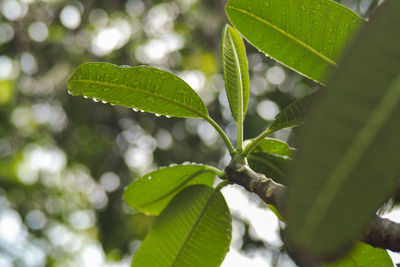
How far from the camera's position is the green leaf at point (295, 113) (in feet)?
3.00

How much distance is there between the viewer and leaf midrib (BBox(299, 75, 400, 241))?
312 millimetres

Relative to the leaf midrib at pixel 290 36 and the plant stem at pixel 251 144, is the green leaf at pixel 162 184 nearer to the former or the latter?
the plant stem at pixel 251 144

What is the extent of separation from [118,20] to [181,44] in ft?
2.76

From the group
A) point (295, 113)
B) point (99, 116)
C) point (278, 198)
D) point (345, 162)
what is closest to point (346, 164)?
point (345, 162)

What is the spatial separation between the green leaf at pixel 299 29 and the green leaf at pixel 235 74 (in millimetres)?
95

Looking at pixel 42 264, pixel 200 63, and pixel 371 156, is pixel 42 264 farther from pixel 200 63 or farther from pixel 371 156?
pixel 371 156

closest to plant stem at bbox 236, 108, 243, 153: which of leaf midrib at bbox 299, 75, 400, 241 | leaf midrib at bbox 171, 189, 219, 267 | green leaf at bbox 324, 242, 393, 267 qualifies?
leaf midrib at bbox 171, 189, 219, 267

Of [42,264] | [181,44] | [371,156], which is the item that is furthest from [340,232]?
[42,264]

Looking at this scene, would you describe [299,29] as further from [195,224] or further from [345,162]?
[345,162]

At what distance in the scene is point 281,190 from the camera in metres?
0.78

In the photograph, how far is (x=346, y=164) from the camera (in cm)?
32

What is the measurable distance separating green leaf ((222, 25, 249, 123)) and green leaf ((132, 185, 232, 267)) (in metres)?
A: 0.19

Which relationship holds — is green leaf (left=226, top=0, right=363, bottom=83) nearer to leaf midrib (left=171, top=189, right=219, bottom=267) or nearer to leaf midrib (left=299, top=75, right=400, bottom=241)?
leaf midrib (left=171, top=189, right=219, bottom=267)

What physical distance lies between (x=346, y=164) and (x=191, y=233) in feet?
2.57
